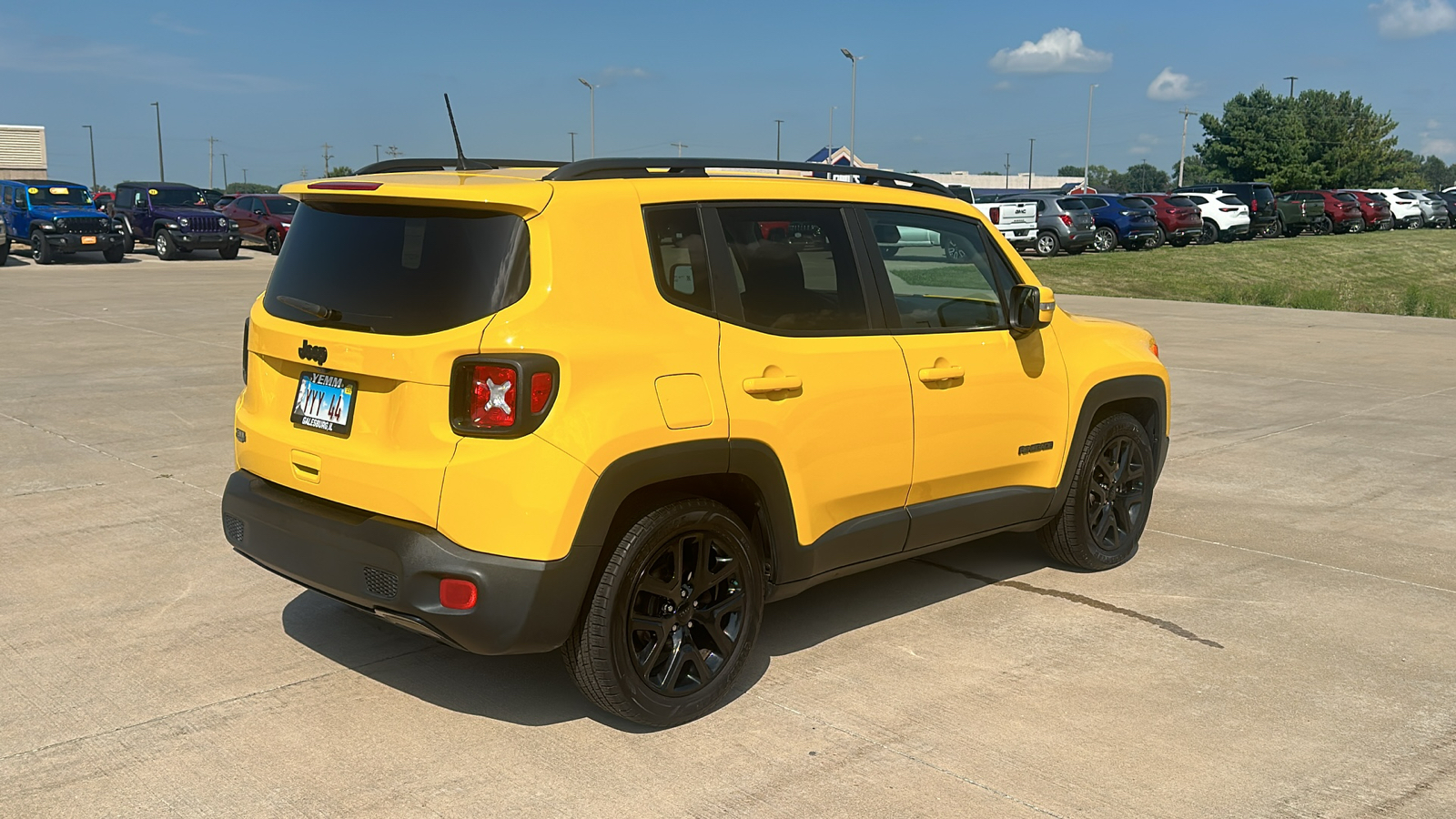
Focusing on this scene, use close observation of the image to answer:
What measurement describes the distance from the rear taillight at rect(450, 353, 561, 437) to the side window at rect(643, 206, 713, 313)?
584 mm

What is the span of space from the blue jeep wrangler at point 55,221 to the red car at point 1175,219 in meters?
26.8

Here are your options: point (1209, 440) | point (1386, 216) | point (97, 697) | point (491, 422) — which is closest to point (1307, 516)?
point (1209, 440)

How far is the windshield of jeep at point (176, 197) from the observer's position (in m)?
32.8

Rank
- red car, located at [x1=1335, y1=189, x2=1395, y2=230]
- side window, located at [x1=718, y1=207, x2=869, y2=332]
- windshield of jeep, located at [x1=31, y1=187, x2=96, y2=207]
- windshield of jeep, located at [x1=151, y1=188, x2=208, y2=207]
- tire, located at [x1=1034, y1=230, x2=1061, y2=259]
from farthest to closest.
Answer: red car, located at [x1=1335, y1=189, x2=1395, y2=230] → tire, located at [x1=1034, y1=230, x2=1061, y2=259] → windshield of jeep, located at [x1=151, y1=188, x2=208, y2=207] → windshield of jeep, located at [x1=31, y1=187, x2=96, y2=207] → side window, located at [x1=718, y1=207, x2=869, y2=332]

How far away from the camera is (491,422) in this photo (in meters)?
3.62

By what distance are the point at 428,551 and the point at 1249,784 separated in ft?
8.26

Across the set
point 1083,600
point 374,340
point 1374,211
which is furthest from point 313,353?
point 1374,211

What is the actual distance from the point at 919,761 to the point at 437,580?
1556 millimetres

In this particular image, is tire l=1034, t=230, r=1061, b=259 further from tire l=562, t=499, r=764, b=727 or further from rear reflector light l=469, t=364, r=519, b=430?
rear reflector light l=469, t=364, r=519, b=430

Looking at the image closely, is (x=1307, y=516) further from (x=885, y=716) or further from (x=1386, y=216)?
(x=1386, y=216)

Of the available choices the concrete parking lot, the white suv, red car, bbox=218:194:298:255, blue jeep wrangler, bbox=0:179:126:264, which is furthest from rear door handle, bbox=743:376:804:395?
the white suv

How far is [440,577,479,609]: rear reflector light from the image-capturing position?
3645 millimetres

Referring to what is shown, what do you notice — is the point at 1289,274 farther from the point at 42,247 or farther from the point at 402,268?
the point at 402,268

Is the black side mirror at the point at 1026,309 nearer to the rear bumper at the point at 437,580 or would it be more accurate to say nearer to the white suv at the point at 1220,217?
the rear bumper at the point at 437,580
